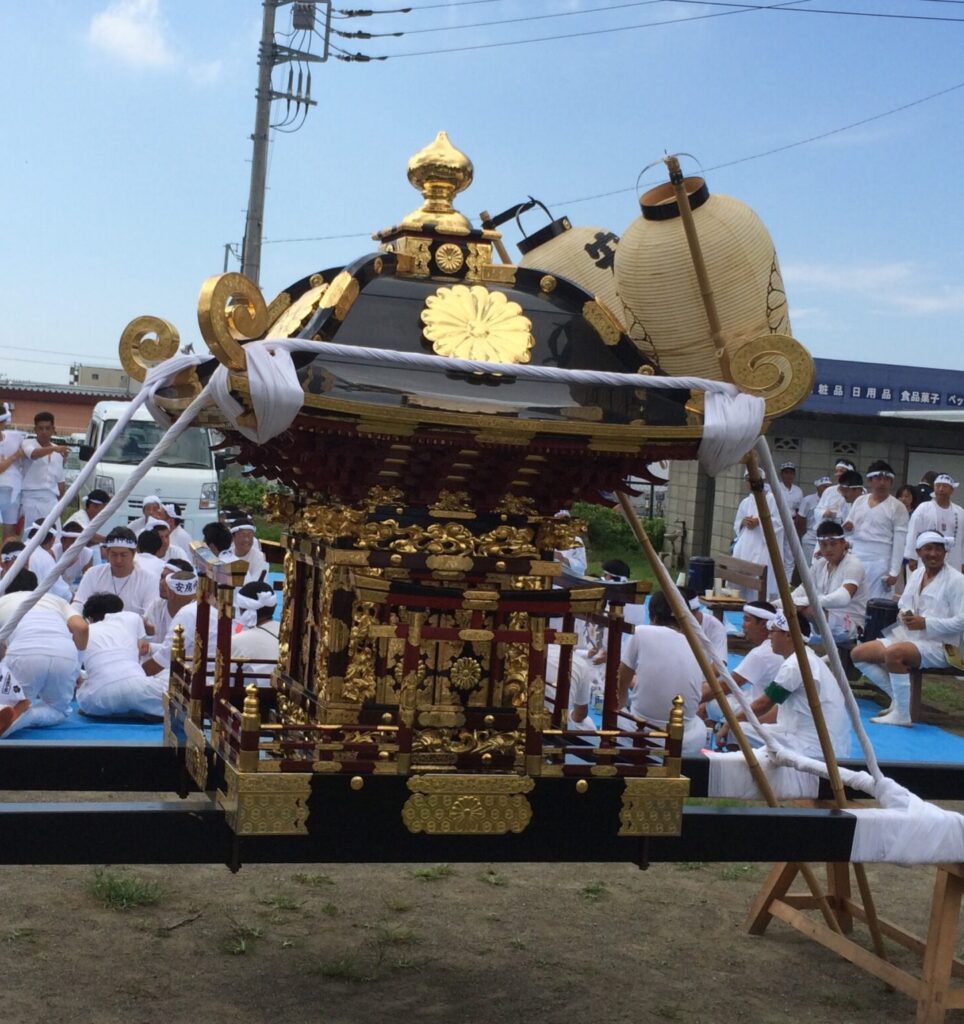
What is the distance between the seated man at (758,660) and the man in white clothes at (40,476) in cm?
890

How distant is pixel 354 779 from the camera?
396 centimetres

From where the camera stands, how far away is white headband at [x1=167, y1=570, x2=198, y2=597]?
998 cm

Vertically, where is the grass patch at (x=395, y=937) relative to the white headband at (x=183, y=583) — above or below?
below

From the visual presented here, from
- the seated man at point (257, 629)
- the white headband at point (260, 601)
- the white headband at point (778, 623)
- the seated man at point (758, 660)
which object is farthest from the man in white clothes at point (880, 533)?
the white headband at point (260, 601)

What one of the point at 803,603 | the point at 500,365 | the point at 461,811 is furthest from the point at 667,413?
the point at 803,603

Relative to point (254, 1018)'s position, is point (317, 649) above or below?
above

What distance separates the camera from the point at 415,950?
5.56 meters

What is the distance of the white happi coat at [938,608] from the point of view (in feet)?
34.9

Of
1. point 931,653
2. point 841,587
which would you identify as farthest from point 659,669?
point 841,587

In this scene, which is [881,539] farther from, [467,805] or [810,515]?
[467,805]

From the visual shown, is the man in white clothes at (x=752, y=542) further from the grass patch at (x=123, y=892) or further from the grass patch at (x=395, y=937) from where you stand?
the grass patch at (x=123, y=892)

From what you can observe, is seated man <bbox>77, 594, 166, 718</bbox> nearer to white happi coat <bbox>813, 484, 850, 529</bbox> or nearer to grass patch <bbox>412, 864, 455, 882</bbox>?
grass patch <bbox>412, 864, 455, 882</bbox>

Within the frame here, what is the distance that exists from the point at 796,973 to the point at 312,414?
339 cm

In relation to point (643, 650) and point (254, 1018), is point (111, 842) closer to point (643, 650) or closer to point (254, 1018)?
point (254, 1018)
